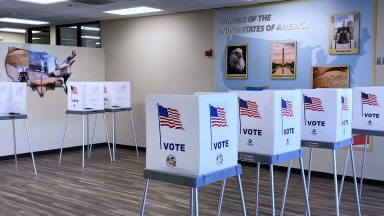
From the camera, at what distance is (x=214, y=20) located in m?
7.04

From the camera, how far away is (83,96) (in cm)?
681

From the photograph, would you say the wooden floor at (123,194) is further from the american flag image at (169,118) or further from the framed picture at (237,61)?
the american flag image at (169,118)

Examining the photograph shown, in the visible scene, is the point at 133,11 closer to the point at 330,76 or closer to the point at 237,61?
the point at 237,61

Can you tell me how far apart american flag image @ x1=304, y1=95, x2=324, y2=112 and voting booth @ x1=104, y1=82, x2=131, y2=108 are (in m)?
4.44

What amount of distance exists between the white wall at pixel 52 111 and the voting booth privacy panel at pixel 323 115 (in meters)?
5.36

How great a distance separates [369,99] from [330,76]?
168 centimetres

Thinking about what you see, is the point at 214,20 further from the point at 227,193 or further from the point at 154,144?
the point at 154,144

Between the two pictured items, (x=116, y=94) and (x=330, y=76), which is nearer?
(x=330, y=76)

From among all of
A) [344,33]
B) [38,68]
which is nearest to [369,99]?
[344,33]

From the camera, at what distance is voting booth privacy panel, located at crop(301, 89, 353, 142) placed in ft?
10.9

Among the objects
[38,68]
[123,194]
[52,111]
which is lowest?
[123,194]

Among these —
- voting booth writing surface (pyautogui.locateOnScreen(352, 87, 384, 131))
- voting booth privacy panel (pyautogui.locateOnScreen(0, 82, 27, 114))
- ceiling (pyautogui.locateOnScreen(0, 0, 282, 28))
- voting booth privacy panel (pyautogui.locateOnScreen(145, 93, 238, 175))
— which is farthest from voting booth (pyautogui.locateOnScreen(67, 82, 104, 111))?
voting booth privacy panel (pyautogui.locateOnScreen(145, 93, 238, 175))

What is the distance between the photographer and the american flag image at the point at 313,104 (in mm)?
3371

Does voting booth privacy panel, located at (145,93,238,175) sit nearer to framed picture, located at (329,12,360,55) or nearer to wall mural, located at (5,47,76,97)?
framed picture, located at (329,12,360,55)
